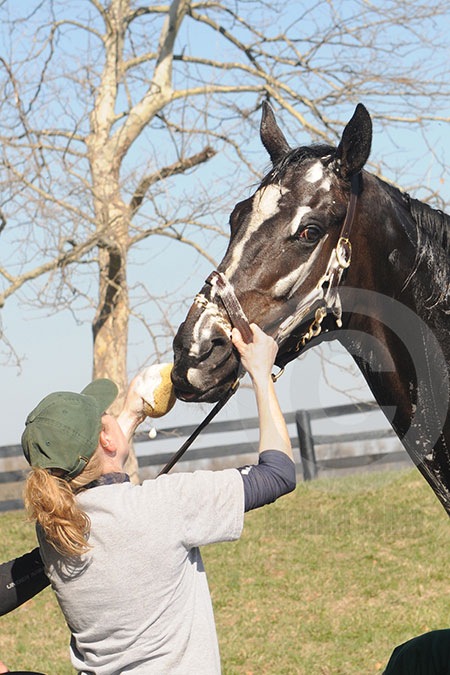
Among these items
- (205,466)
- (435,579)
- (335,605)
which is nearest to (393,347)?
(335,605)

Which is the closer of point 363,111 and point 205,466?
point 363,111

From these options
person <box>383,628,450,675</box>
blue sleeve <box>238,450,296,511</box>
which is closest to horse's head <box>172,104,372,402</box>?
blue sleeve <box>238,450,296,511</box>

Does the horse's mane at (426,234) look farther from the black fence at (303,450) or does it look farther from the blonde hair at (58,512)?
the black fence at (303,450)

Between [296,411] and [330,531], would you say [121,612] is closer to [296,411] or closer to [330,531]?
[330,531]

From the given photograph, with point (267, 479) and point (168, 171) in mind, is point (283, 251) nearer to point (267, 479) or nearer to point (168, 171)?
point (267, 479)

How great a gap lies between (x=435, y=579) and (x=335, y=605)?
1.20m

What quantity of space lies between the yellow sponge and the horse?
0.28 ft

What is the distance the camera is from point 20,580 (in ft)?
8.56

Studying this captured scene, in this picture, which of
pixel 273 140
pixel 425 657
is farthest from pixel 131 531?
pixel 273 140

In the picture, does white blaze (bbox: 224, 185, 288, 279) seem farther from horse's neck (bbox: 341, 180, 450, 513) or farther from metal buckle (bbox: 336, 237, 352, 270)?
horse's neck (bbox: 341, 180, 450, 513)

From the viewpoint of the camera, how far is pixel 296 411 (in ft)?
43.1

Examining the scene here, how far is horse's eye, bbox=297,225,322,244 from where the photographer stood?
271 cm

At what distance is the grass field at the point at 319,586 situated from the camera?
6.52m

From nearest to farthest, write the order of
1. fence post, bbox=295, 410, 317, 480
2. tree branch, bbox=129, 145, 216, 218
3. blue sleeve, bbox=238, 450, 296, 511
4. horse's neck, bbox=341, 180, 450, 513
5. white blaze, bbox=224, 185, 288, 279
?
blue sleeve, bbox=238, 450, 296, 511 < white blaze, bbox=224, 185, 288, 279 < horse's neck, bbox=341, 180, 450, 513 < tree branch, bbox=129, 145, 216, 218 < fence post, bbox=295, 410, 317, 480
